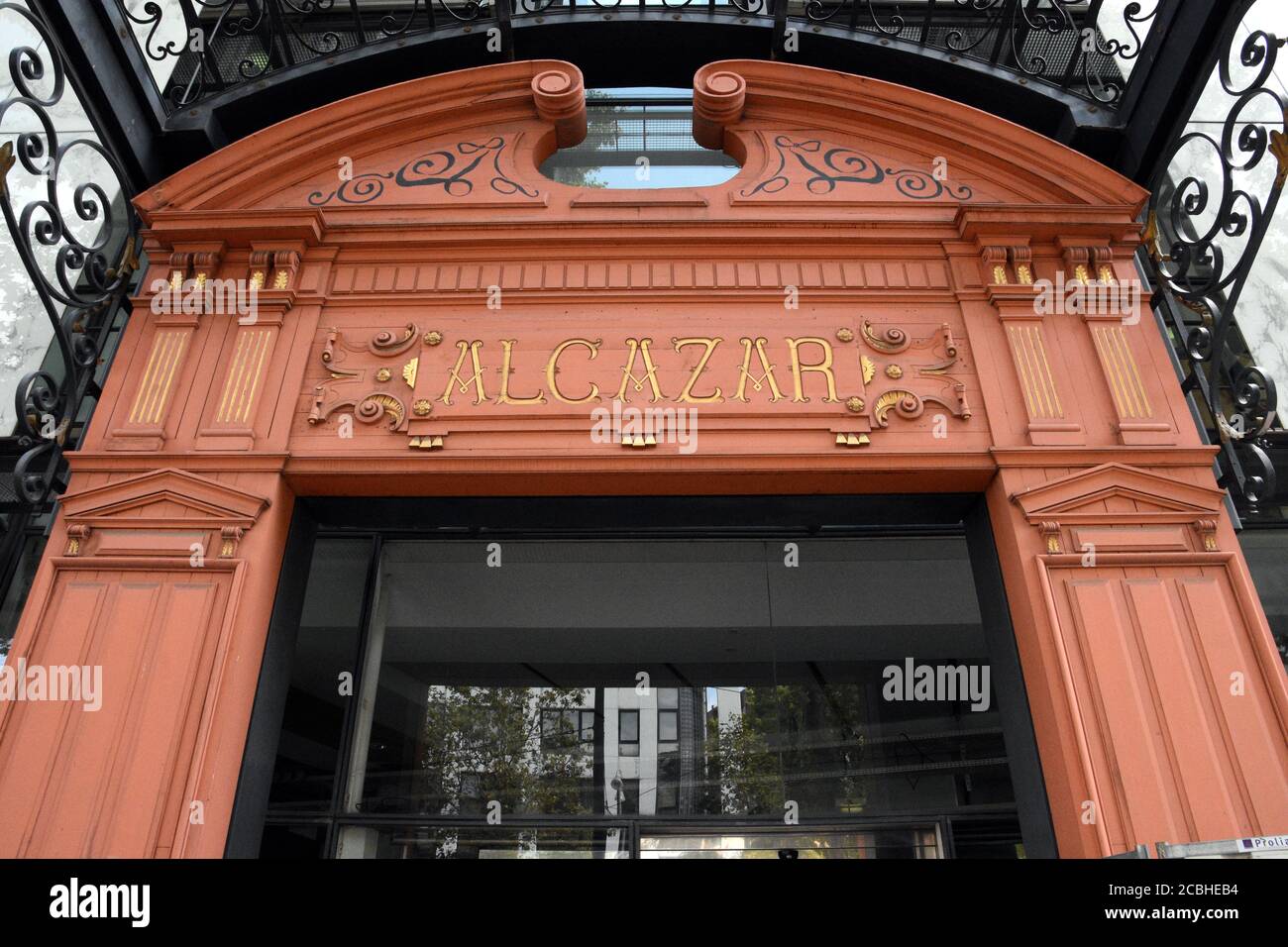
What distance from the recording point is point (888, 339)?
5.25 meters

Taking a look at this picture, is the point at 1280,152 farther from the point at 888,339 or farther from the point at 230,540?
the point at 230,540

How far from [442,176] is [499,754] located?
11.9 feet

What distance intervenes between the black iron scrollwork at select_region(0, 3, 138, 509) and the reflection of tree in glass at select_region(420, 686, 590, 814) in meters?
2.47

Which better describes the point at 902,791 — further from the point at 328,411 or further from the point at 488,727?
the point at 328,411

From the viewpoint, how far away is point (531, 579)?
600 centimetres

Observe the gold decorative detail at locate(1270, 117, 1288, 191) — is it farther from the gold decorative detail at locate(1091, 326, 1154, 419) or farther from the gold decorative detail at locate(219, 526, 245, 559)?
the gold decorative detail at locate(219, 526, 245, 559)

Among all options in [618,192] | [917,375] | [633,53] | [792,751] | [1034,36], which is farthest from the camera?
[633,53]

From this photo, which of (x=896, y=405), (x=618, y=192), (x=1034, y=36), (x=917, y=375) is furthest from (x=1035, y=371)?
(x=618, y=192)

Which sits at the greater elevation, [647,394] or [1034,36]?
[1034,36]

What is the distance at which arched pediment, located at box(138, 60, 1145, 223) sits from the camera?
5.64 m

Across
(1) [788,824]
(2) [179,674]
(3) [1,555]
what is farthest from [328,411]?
(1) [788,824]

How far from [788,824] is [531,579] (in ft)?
7.11

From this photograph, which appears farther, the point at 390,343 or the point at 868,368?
the point at 390,343

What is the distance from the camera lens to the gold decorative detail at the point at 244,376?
5.04 meters
